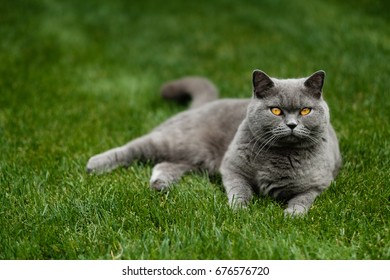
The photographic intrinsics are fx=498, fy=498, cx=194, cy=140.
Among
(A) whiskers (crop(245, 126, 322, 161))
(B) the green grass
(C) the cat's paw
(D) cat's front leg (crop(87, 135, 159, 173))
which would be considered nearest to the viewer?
(B) the green grass

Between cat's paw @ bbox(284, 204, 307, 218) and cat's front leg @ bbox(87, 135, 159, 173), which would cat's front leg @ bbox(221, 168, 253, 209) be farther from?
cat's front leg @ bbox(87, 135, 159, 173)

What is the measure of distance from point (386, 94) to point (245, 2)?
159 inches

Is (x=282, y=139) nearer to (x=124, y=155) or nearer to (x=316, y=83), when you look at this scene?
(x=316, y=83)

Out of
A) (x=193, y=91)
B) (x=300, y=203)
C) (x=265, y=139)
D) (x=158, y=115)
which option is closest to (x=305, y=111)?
(x=265, y=139)

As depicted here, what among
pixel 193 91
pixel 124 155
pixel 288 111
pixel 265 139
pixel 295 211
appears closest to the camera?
pixel 295 211

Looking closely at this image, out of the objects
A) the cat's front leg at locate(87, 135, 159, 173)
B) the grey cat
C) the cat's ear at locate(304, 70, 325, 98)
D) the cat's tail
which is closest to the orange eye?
the grey cat

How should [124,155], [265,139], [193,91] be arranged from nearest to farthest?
[265,139] → [124,155] → [193,91]

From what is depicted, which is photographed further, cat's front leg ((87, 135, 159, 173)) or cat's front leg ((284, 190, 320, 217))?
cat's front leg ((87, 135, 159, 173))

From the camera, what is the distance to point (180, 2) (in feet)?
25.7

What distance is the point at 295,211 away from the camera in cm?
246

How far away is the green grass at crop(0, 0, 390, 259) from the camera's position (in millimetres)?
2209

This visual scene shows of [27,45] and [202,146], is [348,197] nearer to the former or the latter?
[202,146]

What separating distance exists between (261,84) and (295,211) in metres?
0.70
